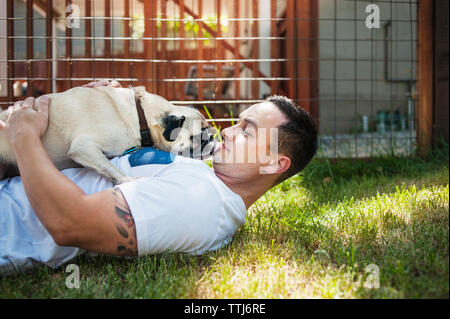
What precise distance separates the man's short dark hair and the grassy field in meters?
0.37

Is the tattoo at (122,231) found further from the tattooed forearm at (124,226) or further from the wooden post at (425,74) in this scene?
the wooden post at (425,74)

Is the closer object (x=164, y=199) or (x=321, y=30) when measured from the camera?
(x=164, y=199)

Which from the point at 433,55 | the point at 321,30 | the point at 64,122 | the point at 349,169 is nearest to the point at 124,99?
the point at 64,122

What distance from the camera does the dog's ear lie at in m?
2.37

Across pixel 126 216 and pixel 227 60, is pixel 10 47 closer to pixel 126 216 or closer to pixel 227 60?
pixel 227 60

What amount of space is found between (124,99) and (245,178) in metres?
0.95

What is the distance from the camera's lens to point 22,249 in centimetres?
164

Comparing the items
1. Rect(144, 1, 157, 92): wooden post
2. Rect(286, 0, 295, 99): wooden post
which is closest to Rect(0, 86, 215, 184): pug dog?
Rect(144, 1, 157, 92): wooden post

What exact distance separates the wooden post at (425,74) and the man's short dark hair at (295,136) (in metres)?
2.52

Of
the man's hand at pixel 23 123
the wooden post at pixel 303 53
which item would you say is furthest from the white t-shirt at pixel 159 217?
the wooden post at pixel 303 53

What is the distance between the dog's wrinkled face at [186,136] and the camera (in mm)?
2381

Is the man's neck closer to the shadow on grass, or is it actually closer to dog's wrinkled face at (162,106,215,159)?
dog's wrinkled face at (162,106,215,159)

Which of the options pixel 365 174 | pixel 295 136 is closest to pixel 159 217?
pixel 295 136

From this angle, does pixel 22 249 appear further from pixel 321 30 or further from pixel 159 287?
pixel 321 30
